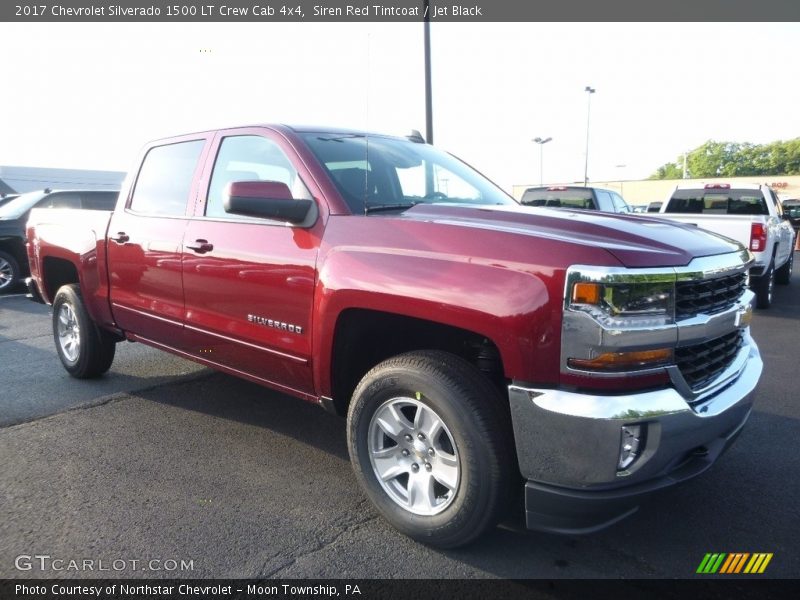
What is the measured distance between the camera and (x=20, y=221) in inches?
418

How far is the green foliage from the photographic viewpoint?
8750cm

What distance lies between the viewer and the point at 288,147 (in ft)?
10.9

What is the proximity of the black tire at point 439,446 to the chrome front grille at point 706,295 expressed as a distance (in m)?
0.81

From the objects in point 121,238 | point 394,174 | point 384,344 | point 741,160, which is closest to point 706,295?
point 384,344

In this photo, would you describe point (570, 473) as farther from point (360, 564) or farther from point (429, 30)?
point (429, 30)

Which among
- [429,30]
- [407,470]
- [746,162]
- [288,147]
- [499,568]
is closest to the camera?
[499,568]

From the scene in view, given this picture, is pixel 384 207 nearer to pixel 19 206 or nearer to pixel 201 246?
pixel 201 246

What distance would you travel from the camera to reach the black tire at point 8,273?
1050cm

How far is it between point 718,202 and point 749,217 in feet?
7.88

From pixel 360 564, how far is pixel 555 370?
118 centimetres

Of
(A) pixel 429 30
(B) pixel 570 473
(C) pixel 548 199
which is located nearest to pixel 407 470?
(B) pixel 570 473

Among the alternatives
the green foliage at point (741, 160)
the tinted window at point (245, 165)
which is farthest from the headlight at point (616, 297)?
the green foliage at point (741, 160)

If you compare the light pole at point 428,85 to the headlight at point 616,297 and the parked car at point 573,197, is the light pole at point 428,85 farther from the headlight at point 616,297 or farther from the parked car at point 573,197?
the headlight at point 616,297

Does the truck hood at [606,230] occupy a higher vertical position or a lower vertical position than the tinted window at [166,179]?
lower
